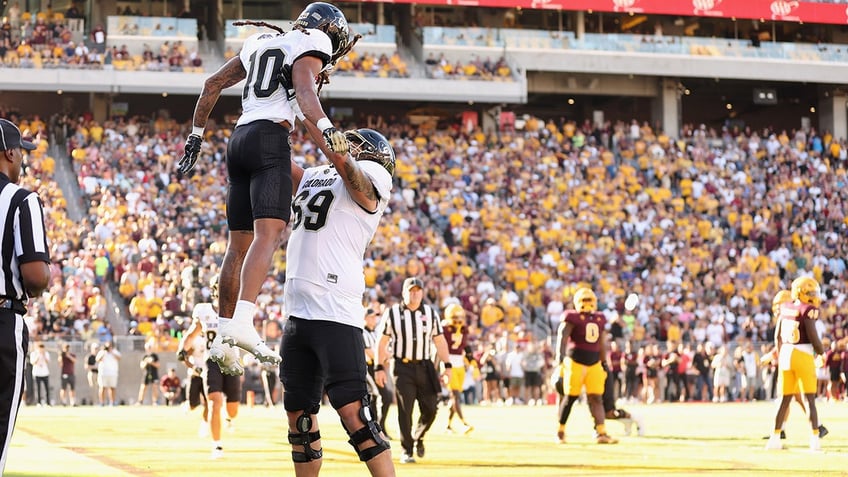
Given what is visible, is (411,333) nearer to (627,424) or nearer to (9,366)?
(627,424)

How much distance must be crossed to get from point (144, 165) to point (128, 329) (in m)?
7.52

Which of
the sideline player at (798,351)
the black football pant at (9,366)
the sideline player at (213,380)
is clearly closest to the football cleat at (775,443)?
the sideline player at (798,351)

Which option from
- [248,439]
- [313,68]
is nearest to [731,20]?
[248,439]

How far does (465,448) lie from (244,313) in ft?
28.0

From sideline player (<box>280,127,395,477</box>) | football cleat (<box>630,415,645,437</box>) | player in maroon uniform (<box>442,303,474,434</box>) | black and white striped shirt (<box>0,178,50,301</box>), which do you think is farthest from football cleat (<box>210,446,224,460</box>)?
black and white striped shirt (<box>0,178,50,301</box>)

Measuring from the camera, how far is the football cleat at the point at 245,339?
7.00 metres

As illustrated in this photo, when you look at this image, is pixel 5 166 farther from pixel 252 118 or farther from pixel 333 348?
pixel 333 348

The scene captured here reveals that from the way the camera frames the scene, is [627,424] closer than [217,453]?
No

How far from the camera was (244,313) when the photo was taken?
7.12 metres

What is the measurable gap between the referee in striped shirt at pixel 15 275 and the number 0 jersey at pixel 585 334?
35.7 feet

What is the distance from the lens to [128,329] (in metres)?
27.5

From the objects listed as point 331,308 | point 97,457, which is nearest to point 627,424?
point 97,457

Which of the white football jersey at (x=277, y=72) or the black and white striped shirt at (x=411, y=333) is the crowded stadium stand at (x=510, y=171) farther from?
the white football jersey at (x=277, y=72)

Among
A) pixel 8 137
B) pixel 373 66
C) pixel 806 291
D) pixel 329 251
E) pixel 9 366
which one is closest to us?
pixel 9 366
